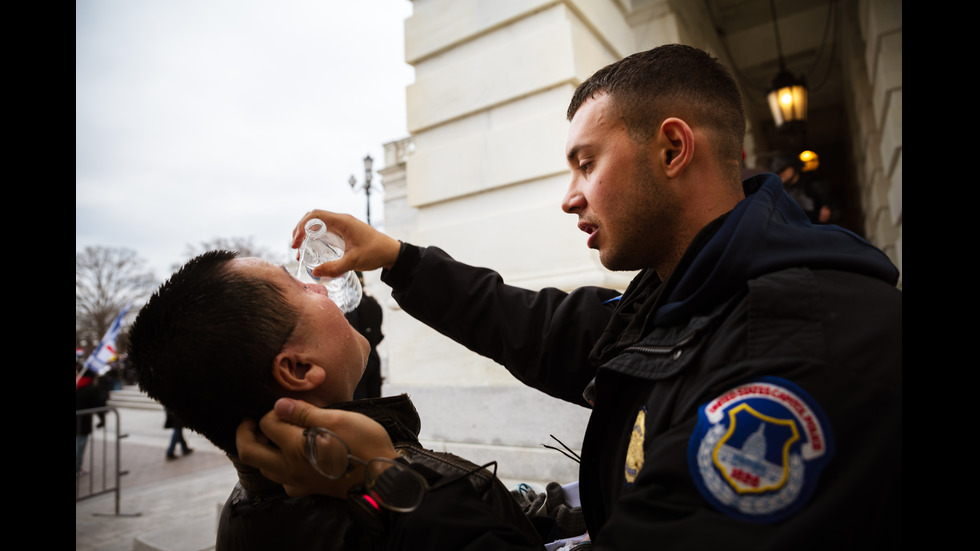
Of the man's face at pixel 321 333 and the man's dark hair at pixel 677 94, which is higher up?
the man's dark hair at pixel 677 94

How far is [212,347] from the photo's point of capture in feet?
4.59

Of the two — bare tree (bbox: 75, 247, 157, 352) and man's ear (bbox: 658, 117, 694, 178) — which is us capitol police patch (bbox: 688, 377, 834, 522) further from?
bare tree (bbox: 75, 247, 157, 352)

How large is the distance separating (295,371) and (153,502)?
6830 millimetres

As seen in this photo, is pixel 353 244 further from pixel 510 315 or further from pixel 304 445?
pixel 304 445

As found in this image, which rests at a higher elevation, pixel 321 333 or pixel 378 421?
pixel 321 333

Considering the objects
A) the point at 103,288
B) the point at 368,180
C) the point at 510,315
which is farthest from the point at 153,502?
the point at 103,288

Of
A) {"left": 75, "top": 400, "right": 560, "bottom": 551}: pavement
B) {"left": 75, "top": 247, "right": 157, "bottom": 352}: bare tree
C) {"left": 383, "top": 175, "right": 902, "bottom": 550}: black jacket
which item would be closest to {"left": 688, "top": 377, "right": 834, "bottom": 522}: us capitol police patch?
{"left": 383, "top": 175, "right": 902, "bottom": 550}: black jacket

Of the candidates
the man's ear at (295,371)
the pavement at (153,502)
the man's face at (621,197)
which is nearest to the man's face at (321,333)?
the man's ear at (295,371)

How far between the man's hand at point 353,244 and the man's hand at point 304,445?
0.83 m

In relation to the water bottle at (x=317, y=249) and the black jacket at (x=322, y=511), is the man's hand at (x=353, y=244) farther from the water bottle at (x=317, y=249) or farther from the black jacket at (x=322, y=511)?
the black jacket at (x=322, y=511)

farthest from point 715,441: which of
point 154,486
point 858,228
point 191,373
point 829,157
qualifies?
point 829,157

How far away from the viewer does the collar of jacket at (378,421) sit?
1.46m

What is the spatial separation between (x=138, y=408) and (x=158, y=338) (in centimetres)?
2536

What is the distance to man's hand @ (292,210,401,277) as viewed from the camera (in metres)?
2.00
